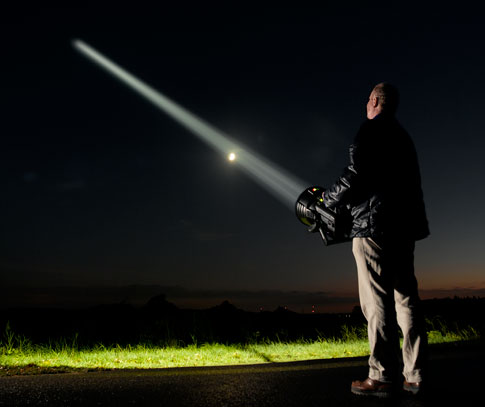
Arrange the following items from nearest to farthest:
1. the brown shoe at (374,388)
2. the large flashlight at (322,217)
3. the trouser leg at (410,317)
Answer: the brown shoe at (374,388) → the trouser leg at (410,317) → the large flashlight at (322,217)

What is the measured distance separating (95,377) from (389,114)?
345cm

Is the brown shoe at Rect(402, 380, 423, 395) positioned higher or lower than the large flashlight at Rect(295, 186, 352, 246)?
lower

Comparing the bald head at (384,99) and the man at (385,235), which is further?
the bald head at (384,99)

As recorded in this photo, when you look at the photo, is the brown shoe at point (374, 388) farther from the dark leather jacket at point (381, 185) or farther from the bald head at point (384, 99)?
the bald head at point (384, 99)

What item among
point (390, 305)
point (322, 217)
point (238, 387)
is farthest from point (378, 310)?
point (238, 387)

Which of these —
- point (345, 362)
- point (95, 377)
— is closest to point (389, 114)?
point (345, 362)

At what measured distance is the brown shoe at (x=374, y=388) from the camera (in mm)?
2893

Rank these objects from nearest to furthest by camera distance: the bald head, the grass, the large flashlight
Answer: the bald head → the large flashlight → the grass

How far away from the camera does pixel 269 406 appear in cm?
281

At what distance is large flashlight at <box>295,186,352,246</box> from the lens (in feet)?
10.8

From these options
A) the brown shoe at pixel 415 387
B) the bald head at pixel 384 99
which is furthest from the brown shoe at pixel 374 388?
the bald head at pixel 384 99

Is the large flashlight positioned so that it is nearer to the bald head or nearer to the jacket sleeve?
the jacket sleeve

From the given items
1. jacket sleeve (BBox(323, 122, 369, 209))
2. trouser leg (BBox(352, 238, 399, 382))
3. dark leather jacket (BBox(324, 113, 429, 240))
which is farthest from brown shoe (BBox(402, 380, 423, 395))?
jacket sleeve (BBox(323, 122, 369, 209))

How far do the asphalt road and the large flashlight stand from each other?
1173mm
